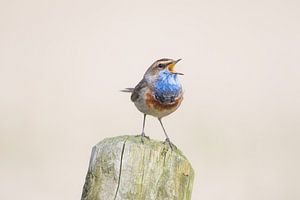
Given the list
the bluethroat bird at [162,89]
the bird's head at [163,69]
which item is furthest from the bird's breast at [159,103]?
the bird's head at [163,69]

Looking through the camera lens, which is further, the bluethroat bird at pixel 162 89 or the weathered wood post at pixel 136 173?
the bluethroat bird at pixel 162 89

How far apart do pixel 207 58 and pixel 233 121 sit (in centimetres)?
273

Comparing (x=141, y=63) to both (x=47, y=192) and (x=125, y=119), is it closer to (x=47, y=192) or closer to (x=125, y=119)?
(x=125, y=119)

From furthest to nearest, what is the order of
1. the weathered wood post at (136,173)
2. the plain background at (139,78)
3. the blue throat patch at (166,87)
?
the plain background at (139,78)
the blue throat patch at (166,87)
the weathered wood post at (136,173)

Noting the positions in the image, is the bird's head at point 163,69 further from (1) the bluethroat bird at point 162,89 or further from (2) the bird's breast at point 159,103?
(2) the bird's breast at point 159,103

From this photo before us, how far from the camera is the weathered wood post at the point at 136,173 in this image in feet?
13.0

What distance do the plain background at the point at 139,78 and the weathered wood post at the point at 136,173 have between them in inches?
216

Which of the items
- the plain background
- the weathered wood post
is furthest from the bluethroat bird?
the plain background

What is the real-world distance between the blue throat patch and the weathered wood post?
7.17 ft

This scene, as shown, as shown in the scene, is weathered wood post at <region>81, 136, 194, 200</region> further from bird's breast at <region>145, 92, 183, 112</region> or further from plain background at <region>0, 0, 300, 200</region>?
plain background at <region>0, 0, 300, 200</region>

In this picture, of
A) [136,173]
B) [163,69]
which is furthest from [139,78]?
[136,173]

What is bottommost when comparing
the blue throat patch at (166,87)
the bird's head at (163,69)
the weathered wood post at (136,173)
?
the weathered wood post at (136,173)

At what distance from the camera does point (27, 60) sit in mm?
13320

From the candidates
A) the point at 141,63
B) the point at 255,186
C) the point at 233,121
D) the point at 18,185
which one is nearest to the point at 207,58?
the point at 141,63
